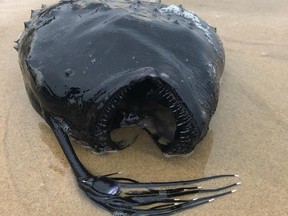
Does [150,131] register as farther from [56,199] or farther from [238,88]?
[238,88]

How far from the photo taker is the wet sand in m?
3.05

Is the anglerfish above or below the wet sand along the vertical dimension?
above

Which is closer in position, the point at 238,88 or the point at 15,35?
the point at 238,88

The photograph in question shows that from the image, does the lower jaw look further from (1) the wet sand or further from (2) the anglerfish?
(1) the wet sand

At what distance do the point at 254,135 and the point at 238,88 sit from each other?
2.24 feet

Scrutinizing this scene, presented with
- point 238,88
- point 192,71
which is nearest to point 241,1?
point 238,88

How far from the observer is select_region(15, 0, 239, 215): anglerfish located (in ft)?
9.61

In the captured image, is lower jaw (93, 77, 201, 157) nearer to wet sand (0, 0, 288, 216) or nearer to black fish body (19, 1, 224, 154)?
black fish body (19, 1, 224, 154)

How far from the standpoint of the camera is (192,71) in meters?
3.08

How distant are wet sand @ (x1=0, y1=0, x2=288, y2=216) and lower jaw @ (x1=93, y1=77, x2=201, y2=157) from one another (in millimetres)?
157

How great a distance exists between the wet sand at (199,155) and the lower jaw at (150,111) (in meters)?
0.16

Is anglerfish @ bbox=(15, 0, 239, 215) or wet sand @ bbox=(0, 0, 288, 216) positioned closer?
anglerfish @ bbox=(15, 0, 239, 215)

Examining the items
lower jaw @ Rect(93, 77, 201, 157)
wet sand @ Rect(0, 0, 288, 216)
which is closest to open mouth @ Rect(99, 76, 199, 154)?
lower jaw @ Rect(93, 77, 201, 157)

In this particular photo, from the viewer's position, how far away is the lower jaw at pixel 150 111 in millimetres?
2846
